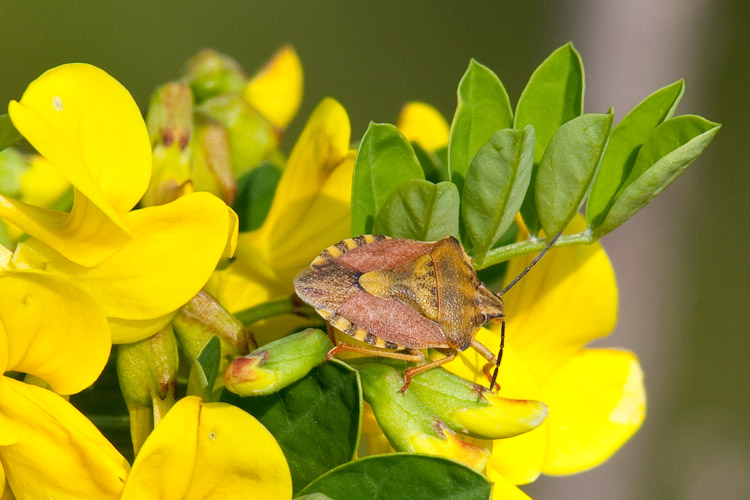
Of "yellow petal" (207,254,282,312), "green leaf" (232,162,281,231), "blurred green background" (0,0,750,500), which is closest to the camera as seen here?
"yellow petal" (207,254,282,312)

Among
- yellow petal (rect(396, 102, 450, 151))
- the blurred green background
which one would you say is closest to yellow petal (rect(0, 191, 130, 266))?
yellow petal (rect(396, 102, 450, 151))

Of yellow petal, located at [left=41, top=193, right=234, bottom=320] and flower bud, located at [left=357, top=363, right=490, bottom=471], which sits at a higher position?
yellow petal, located at [left=41, top=193, right=234, bottom=320]

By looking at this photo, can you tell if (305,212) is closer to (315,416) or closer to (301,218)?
(301,218)

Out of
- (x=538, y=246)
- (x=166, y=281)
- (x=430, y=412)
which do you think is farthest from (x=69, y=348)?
(x=538, y=246)

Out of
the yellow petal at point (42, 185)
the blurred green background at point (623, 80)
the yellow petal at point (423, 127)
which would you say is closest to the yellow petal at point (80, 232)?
the yellow petal at point (42, 185)

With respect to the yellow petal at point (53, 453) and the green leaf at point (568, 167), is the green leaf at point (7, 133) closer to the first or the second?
the yellow petal at point (53, 453)

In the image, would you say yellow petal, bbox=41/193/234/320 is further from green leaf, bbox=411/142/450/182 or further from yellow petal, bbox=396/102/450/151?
yellow petal, bbox=396/102/450/151

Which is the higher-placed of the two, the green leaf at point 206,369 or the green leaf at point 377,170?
the green leaf at point 377,170
